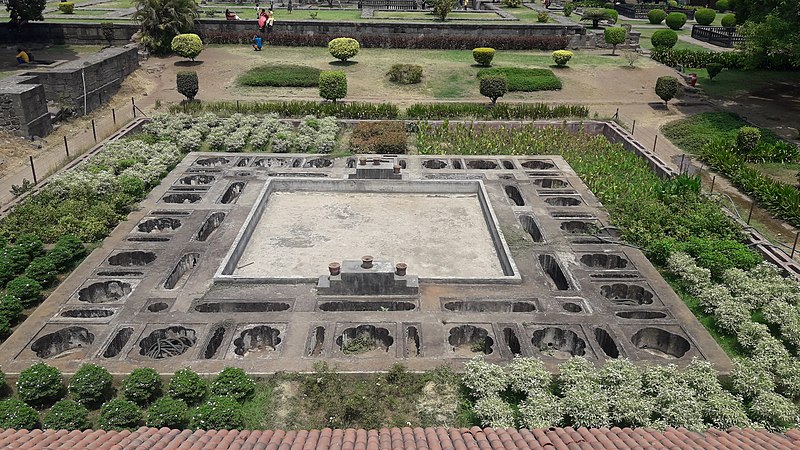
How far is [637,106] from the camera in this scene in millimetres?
27859

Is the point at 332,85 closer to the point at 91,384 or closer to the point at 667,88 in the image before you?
the point at 667,88

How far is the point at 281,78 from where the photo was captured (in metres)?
29.8

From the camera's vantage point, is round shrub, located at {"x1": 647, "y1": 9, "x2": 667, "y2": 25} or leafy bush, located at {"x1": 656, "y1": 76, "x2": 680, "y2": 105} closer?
leafy bush, located at {"x1": 656, "y1": 76, "x2": 680, "y2": 105}

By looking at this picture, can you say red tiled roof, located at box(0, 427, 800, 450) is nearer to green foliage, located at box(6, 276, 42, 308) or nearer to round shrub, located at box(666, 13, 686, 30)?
green foliage, located at box(6, 276, 42, 308)

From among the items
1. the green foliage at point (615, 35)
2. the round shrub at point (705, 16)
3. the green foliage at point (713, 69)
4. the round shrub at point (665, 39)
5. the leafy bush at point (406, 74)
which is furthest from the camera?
the round shrub at point (705, 16)

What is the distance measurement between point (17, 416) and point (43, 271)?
515cm

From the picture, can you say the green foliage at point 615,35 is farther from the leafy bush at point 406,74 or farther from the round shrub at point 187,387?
the round shrub at point 187,387

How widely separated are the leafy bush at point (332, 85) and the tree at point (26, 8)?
18958mm

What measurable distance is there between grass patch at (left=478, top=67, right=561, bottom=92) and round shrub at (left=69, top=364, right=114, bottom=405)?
923 inches

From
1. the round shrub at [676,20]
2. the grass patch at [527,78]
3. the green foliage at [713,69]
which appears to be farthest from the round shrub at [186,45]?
the round shrub at [676,20]

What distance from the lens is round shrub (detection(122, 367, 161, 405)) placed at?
32.1 ft

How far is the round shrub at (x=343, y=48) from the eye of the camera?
3322 cm

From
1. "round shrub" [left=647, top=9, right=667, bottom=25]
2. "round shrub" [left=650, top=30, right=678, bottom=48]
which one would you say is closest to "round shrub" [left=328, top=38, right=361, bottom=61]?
"round shrub" [left=650, top=30, right=678, bottom=48]

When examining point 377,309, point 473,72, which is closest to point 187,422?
point 377,309
